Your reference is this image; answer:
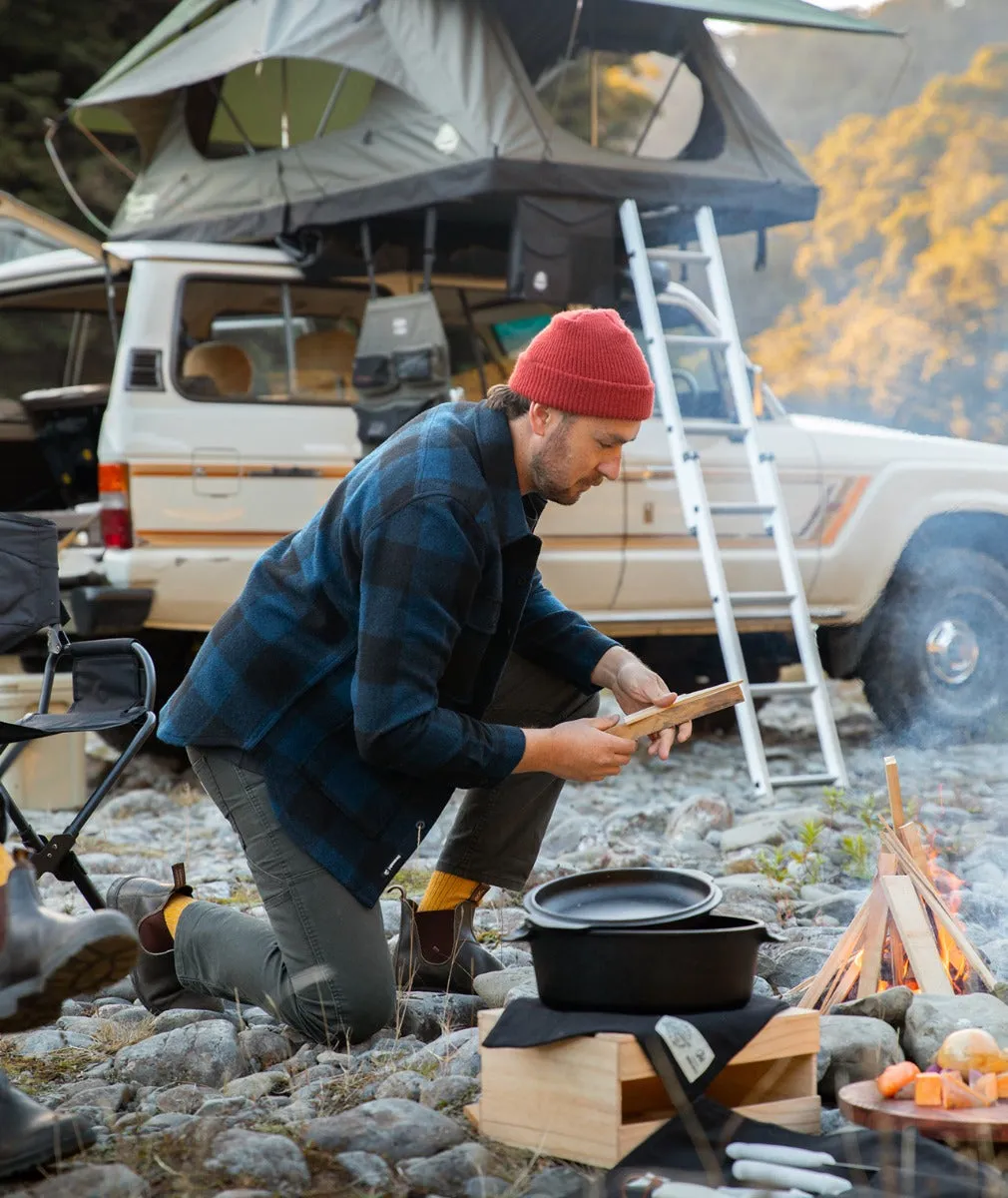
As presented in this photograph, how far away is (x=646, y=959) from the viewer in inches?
99.5

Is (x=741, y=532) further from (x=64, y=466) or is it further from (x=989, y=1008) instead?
(x=989, y=1008)

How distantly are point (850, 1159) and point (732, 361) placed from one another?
17.0 feet

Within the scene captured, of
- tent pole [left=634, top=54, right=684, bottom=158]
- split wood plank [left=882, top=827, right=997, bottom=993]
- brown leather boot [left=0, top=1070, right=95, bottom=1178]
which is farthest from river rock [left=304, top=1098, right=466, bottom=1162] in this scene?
tent pole [left=634, top=54, right=684, bottom=158]

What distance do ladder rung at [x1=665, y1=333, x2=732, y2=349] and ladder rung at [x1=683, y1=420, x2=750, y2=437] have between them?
1.21ft

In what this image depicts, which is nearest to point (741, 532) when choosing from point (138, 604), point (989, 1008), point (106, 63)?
point (138, 604)

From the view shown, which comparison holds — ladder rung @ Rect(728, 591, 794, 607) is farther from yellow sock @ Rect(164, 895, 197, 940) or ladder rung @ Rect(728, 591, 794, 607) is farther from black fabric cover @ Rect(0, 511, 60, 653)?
yellow sock @ Rect(164, 895, 197, 940)

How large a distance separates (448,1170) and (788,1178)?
55 cm

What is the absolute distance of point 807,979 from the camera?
340cm

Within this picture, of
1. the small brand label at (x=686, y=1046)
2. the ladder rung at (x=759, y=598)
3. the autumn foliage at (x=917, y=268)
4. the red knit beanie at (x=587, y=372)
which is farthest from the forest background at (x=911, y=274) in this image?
the small brand label at (x=686, y=1046)

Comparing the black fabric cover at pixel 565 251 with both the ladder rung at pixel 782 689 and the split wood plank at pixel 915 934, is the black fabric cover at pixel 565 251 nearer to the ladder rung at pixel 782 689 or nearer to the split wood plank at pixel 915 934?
the ladder rung at pixel 782 689

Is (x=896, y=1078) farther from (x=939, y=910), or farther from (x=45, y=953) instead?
(x=45, y=953)

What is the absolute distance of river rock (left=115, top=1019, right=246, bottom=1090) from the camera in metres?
2.97

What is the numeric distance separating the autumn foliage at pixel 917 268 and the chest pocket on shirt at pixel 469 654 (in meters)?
21.5

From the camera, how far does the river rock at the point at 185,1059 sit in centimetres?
297
